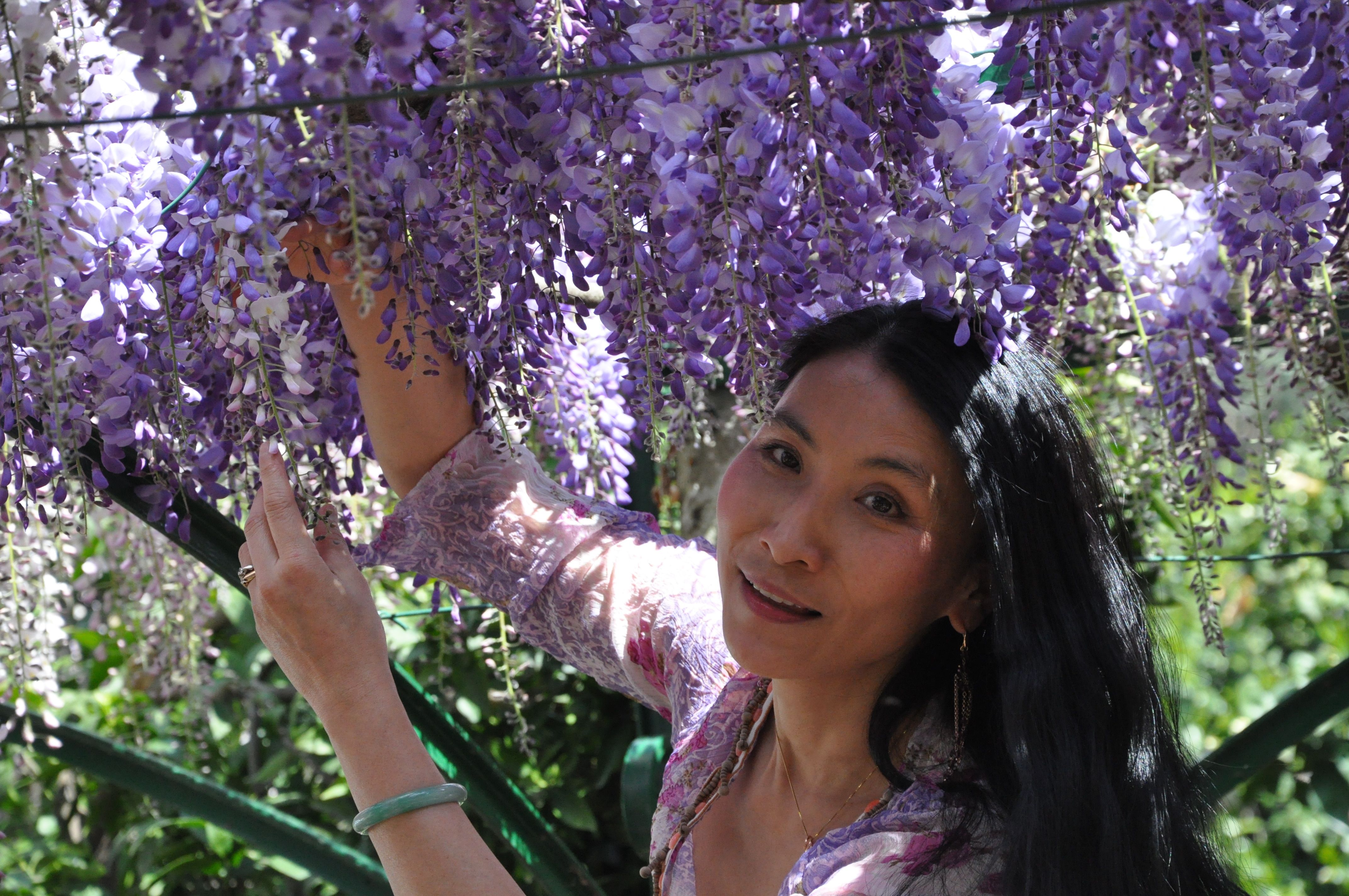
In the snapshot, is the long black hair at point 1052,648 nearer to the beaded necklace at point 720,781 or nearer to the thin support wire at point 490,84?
the beaded necklace at point 720,781

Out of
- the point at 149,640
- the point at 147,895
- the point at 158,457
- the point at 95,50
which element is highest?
the point at 149,640

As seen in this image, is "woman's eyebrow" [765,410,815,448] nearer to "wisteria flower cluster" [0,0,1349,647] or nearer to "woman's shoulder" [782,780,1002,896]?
"wisteria flower cluster" [0,0,1349,647]

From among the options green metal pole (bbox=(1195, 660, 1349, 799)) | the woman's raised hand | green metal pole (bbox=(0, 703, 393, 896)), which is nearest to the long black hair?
the woman's raised hand

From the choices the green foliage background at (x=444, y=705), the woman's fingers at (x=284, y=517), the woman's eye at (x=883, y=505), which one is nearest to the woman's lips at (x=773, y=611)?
the woman's eye at (x=883, y=505)

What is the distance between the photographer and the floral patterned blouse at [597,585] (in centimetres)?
156

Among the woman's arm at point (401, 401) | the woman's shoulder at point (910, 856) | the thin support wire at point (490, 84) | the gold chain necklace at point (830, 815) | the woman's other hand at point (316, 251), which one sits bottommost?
the woman's shoulder at point (910, 856)

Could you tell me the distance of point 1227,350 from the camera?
1.74 m

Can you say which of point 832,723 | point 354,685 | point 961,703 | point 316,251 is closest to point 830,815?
point 832,723

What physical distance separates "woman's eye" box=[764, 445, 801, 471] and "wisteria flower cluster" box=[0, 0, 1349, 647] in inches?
5.3

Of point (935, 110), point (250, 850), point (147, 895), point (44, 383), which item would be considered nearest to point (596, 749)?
point (250, 850)

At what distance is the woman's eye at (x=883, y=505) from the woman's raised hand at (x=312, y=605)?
1.70 feet

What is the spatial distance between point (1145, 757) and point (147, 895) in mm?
2582

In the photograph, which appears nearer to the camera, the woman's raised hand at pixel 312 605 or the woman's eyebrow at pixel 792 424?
the woman's raised hand at pixel 312 605

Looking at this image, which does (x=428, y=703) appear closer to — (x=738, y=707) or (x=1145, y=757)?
(x=738, y=707)
